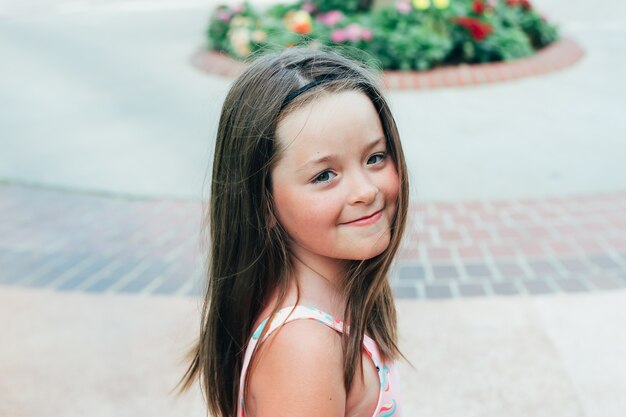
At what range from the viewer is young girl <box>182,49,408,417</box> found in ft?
4.27

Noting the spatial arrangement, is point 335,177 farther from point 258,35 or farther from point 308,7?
point 308,7

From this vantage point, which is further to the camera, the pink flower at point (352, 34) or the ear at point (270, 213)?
the pink flower at point (352, 34)

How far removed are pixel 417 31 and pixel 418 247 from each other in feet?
13.1

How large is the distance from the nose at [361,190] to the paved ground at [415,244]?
0.98 m

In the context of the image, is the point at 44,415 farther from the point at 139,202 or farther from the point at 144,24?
the point at 144,24

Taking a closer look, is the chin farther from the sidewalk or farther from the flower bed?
the flower bed

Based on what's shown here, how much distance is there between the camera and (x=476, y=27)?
7.33 metres

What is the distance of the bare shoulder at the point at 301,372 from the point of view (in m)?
1.27

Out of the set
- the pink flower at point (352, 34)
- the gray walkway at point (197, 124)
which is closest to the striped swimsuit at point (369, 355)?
the gray walkway at point (197, 124)

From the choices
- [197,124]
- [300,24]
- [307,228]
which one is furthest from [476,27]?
[307,228]

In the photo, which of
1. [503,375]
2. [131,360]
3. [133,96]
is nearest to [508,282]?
[503,375]

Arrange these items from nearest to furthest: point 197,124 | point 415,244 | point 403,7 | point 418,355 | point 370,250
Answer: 1. point 370,250
2. point 418,355
3. point 415,244
4. point 197,124
5. point 403,7

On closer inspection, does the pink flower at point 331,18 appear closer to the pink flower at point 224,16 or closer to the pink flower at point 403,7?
the pink flower at point 403,7

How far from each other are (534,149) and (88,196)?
3.17m
